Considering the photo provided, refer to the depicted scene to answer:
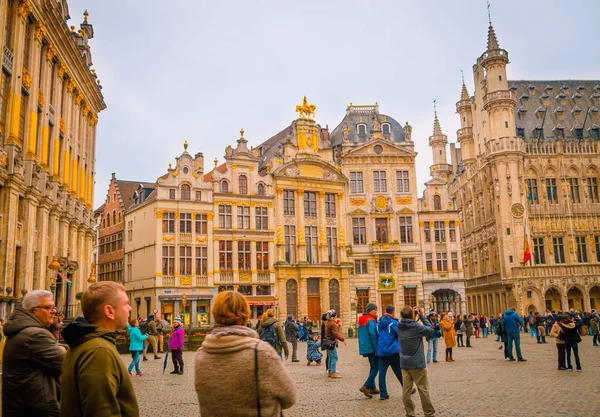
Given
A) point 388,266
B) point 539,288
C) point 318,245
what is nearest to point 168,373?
point 318,245

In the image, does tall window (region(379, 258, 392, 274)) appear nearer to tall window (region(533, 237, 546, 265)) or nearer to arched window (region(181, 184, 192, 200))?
tall window (region(533, 237, 546, 265))

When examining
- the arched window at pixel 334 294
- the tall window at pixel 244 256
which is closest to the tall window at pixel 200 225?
the tall window at pixel 244 256

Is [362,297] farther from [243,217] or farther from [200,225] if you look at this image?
[200,225]

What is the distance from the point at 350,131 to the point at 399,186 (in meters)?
6.92

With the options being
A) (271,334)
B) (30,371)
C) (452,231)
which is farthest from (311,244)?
(30,371)

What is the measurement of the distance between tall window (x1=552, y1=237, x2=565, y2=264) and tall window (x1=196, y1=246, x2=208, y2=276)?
33.2 meters

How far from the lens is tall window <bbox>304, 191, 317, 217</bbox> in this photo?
1932 inches

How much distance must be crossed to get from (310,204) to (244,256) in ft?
25.8

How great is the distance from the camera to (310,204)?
162 ft

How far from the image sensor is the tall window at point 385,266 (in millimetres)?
50194

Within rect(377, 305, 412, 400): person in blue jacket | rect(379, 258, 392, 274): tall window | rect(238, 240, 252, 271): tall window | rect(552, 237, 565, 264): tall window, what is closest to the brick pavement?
rect(377, 305, 412, 400): person in blue jacket

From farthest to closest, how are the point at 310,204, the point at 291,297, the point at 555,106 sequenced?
the point at 555,106, the point at 310,204, the point at 291,297

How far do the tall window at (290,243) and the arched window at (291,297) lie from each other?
1831 millimetres

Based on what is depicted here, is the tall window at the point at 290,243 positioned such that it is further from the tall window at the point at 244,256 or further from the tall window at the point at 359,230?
the tall window at the point at 359,230
